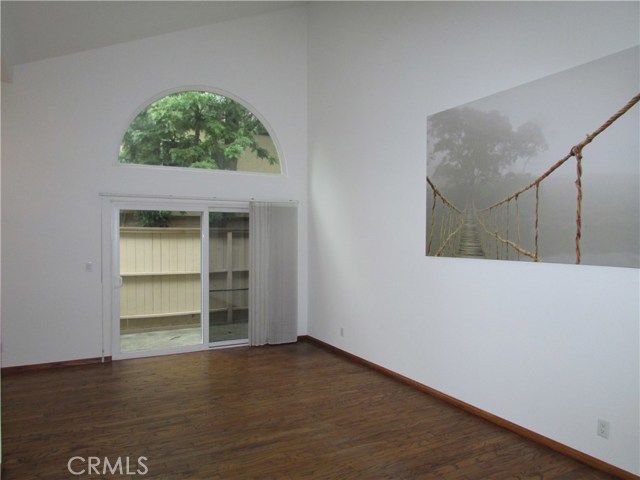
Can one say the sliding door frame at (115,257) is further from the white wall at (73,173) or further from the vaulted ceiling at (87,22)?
the vaulted ceiling at (87,22)

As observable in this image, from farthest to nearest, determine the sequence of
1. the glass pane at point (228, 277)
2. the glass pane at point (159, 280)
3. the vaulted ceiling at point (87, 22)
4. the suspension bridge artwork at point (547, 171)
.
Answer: the glass pane at point (228, 277) → the glass pane at point (159, 280) → the vaulted ceiling at point (87, 22) → the suspension bridge artwork at point (547, 171)

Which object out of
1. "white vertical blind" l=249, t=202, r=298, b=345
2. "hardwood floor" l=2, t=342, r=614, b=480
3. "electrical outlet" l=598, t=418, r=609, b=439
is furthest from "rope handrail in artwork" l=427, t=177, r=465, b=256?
"white vertical blind" l=249, t=202, r=298, b=345

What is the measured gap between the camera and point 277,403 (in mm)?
3803

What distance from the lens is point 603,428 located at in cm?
269

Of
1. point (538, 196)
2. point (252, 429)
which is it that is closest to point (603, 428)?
point (538, 196)

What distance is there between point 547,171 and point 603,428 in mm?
1686

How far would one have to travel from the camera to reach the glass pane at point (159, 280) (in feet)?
17.3

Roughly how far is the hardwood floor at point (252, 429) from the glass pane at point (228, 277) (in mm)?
1072

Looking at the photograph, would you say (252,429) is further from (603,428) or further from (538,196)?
(538,196)

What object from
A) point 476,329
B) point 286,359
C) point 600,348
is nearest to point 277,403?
point 286,359

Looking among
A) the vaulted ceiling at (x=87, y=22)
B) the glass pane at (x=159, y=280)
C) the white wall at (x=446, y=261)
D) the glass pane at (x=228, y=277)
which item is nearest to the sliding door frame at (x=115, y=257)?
the glass pane at (x=159, y=280)

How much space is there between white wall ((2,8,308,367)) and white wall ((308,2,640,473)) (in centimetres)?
155

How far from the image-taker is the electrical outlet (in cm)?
268

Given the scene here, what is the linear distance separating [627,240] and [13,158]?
5.58m
